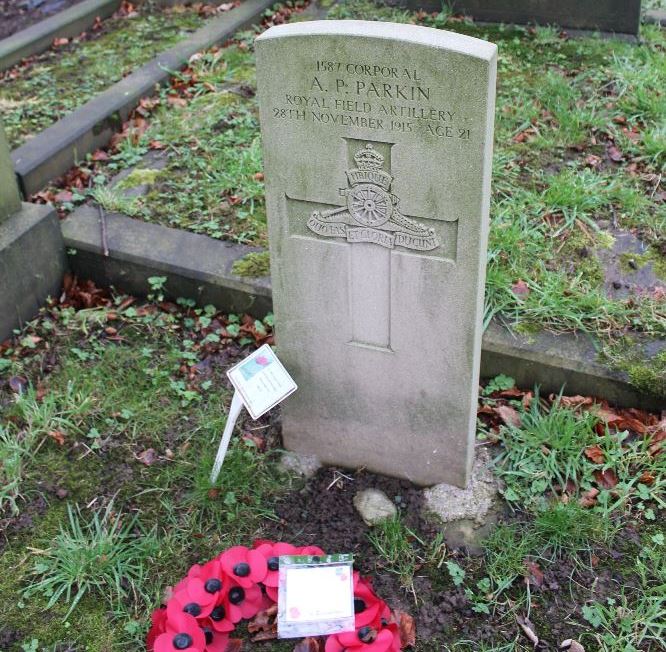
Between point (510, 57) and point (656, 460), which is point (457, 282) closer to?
point (656, 460)

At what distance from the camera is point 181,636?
242cm

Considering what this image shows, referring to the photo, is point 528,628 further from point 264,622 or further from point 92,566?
point 92,566

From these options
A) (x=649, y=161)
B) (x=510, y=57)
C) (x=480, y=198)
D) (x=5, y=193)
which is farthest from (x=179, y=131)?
(x=480, y=198)

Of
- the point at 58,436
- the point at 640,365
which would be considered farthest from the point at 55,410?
the point at 640,365

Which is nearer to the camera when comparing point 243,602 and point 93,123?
point 243,602

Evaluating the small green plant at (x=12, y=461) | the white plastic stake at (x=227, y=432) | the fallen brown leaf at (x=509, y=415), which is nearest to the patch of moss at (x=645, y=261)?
the fallen brown leaf at (x=509, y=415)

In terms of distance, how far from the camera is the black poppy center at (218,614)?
2539mm

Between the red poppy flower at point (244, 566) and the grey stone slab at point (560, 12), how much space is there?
4.88 meters

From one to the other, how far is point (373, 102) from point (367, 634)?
5.10 ft

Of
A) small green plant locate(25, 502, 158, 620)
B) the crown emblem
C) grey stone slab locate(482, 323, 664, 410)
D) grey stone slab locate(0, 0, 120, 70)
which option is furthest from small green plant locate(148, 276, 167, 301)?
grey stone slab locate(0, 0, 120, 70)

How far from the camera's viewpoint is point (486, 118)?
7.38ft

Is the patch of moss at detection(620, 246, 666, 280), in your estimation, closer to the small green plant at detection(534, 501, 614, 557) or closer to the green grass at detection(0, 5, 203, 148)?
the small green plant at detection(534, 501, 614, 557)

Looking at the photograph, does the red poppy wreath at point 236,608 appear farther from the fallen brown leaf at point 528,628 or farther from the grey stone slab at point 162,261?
the grey stone slab at point 162,261

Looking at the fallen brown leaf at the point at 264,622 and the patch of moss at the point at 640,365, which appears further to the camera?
the patch of moss at the point at 640,365
